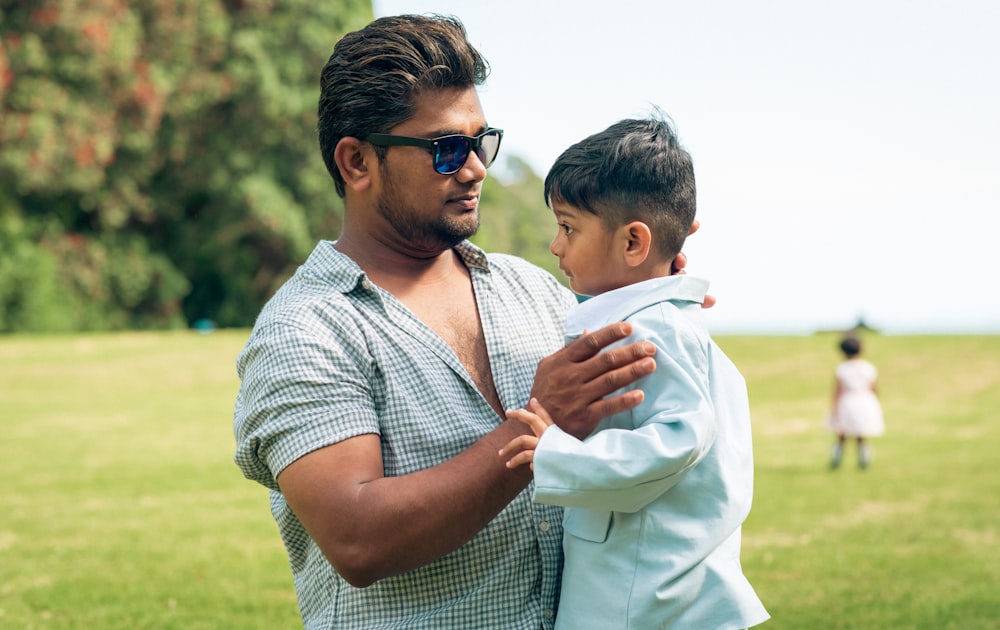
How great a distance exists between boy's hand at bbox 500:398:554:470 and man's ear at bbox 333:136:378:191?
805 mm

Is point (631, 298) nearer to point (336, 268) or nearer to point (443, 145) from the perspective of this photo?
point (443, 145)

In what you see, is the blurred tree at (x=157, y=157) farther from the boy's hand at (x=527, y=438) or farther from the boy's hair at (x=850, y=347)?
the boy's hand at (x=527, y=438)

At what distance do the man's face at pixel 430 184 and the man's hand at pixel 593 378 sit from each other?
1.94 ft

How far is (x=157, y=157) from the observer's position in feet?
104

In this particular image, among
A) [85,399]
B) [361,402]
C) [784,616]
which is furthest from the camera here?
[85,399]

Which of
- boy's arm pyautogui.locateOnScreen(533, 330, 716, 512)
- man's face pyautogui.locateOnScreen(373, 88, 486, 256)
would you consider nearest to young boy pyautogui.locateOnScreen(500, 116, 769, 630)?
boy's arm pyautogui.locateOnScreen(533, 330, 716, 512)

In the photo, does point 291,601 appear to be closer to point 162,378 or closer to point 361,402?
point 361,402

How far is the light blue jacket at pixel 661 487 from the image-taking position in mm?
2193

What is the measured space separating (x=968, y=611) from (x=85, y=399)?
54.9ft

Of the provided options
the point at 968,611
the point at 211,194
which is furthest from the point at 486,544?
the point at 211,194

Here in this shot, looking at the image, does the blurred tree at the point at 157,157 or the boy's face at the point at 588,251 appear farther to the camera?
the blurred tree at the point at 157,157

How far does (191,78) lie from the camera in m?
30.2

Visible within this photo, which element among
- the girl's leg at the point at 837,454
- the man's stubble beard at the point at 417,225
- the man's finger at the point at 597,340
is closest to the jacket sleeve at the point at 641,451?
the man's finger at the point at 597,340

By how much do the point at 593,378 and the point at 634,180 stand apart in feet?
1.69
